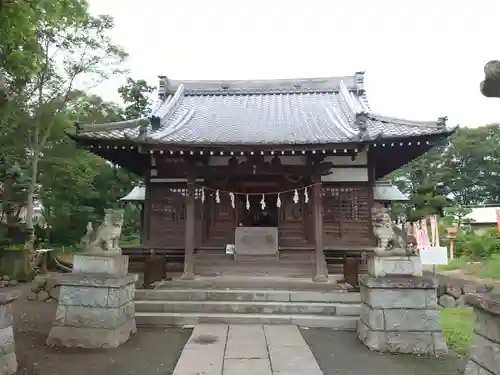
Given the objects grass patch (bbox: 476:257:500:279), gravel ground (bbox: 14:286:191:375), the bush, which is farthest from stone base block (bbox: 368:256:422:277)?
the bush

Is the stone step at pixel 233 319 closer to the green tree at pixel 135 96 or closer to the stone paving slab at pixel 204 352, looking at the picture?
the stone paving slab at pixel 204 352

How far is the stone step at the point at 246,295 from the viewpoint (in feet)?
26.0

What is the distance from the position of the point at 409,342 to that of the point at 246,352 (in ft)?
8.20

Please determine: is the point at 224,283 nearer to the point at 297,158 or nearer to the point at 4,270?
the point at 297,158

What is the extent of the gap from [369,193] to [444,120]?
2837 mm

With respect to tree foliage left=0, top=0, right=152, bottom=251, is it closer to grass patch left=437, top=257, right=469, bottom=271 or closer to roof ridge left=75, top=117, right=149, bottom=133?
roof ridge left=75, top=117, right=149, bottom=133

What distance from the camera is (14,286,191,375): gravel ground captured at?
16.3ft

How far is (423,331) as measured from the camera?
5.70m

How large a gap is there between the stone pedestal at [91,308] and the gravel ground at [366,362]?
3231 millimetres

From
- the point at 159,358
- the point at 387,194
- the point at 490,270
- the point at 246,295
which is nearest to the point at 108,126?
the point at 246,295

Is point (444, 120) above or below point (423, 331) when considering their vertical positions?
above

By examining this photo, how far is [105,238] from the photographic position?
21.0ft

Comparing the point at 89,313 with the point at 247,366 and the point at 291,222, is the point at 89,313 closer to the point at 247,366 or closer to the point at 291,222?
the point at 247,366

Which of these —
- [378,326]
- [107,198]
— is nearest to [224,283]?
[378,326]
